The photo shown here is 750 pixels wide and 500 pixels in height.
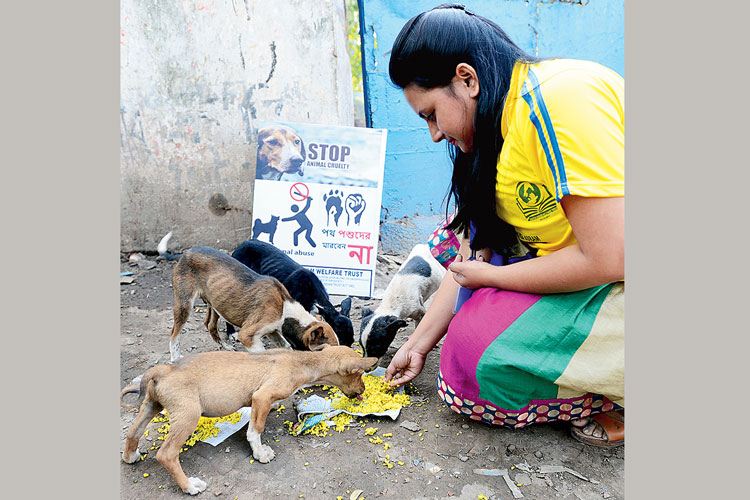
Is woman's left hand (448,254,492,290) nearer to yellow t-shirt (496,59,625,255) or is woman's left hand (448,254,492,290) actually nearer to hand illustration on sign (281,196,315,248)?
yellow t-shirt (496,59,625,255)

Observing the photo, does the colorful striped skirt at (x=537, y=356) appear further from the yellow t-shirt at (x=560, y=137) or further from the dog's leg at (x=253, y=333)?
the dog's leg at (x=253, y=333)

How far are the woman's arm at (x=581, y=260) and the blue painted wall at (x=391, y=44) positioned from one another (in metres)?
3.41

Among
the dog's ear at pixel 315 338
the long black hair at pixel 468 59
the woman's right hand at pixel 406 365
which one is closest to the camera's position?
the long black hair at pixel 468 59

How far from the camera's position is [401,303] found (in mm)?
4414

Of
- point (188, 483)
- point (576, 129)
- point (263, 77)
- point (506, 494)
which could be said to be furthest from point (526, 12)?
point (188, 483)

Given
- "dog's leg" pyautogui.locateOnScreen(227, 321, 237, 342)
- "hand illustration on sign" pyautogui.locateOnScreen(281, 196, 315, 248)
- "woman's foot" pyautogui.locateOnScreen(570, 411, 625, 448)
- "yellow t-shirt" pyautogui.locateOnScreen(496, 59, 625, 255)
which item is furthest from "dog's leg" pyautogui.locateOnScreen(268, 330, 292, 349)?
"yellow t-shirt" pyautogui.locateOnScreen(496, 59, 625, 255)

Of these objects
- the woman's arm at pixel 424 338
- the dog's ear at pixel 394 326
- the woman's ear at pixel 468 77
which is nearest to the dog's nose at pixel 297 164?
the dog's ear at pixel 394 326

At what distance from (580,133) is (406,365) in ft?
5.61

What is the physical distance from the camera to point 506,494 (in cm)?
262

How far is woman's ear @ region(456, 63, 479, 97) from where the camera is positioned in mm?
2480

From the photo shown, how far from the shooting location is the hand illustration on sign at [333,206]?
525 centimetres

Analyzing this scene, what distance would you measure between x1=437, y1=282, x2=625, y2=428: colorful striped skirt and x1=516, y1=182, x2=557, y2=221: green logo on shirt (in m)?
0.42

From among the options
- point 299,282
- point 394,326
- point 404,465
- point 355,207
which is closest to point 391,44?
point 355,207

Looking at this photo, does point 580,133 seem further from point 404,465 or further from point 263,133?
point 263,133
